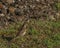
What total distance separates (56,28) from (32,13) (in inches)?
46.0

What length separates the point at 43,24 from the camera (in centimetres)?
1044

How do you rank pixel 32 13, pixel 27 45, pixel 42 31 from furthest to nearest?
pixel 32 13 → pixel 42 31 → pixel 27 45

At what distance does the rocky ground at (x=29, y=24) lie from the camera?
31.2 ft

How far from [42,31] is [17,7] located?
1520mm

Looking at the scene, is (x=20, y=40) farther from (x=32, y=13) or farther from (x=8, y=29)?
(x=32, y=13)

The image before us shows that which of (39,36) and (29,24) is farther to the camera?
(29,24)

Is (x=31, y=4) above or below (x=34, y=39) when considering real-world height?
above

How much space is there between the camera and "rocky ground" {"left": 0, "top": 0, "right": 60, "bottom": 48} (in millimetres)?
9508

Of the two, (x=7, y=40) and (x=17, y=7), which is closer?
(x=7, y=40)

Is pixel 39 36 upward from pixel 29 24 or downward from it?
downward

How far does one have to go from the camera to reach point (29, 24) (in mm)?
10273

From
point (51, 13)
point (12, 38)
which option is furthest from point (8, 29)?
point (51, 13)

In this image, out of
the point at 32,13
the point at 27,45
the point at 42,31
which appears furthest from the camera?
the point at 32,13

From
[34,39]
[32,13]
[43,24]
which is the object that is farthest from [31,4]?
[34,39]
